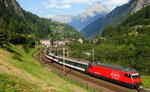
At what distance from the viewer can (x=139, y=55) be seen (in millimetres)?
70938

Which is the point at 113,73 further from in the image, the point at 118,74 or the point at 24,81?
the point at 24,81

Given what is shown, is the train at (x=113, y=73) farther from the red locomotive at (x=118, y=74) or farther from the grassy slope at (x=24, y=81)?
the grassy slope at (x=24, y=81)

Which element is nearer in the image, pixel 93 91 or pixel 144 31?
pixel 93 91

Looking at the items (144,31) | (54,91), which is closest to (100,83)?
(54,91)

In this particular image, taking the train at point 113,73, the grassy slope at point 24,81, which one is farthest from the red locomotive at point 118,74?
the grassy slope at point 24,81

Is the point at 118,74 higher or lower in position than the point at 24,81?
lower

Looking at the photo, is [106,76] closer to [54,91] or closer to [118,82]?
[118,82]

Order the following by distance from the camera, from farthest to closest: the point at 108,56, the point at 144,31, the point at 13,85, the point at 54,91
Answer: the point at 144,31
the point at 108,56
the point at 54,91
the point at 13,85

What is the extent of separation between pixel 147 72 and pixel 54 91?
44.6 meters

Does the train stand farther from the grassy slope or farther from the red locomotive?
the grassy slope

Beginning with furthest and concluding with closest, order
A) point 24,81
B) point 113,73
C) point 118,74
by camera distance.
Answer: point 113,73 → point 118,74 → point 24,81

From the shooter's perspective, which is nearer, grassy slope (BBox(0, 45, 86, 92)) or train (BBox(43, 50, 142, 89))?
grassy slope (BBox(0, 45, 86, 92))

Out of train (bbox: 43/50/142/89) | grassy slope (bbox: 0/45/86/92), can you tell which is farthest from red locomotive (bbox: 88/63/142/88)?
grassy slope (bbox: 0/45/86/92)

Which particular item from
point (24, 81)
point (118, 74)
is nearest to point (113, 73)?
point (118, 74)
